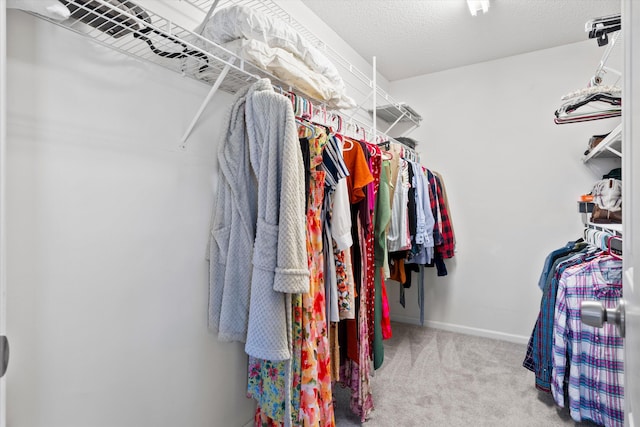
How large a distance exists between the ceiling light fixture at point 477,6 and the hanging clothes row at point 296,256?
1098mm

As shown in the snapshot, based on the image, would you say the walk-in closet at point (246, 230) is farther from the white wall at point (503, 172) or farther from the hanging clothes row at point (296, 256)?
the white wall at point (503, 172)

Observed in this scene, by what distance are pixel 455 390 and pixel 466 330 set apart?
1.05 meters

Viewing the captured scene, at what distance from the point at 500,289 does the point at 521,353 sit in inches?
20.1

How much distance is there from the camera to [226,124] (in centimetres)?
133

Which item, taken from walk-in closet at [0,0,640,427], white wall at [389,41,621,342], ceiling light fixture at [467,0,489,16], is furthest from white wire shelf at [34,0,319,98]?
white wall at [389,41,621,342]

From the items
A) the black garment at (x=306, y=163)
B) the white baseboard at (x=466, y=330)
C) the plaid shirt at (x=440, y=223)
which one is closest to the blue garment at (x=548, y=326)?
the plaid shirt at (x=440, y=223)

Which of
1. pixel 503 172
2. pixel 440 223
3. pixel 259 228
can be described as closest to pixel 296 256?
pixel 259 228

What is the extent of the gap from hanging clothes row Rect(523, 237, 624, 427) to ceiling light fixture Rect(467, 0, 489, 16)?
4.69 ft

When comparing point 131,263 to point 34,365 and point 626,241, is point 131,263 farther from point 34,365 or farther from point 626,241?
point 626,241

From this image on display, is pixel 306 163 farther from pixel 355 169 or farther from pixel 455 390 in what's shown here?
pixel 455 390

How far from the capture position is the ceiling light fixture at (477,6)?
6.41 feet

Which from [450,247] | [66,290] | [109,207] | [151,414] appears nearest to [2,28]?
[109,207]

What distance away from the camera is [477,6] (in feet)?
6.64

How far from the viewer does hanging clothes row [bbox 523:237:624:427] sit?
1579 millimetres
